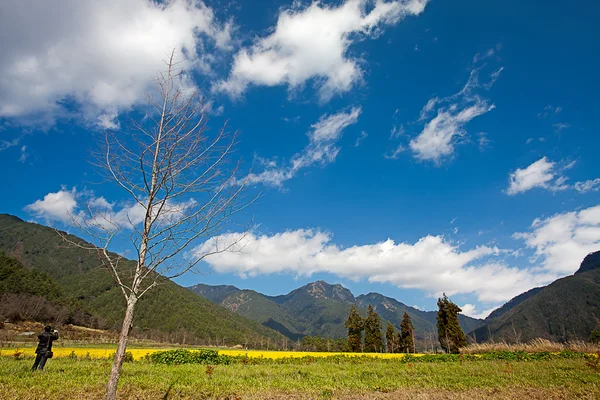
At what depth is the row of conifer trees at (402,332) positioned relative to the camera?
56.5 metres

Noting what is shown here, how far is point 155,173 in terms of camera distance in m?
5.96

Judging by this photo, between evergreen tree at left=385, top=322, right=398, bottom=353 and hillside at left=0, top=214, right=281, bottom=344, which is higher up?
hillside at left=0, top=214, right=281, bottom=344

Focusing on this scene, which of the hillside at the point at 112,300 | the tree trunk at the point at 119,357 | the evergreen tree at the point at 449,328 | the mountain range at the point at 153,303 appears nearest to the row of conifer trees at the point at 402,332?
the evergreen tree at the point at 449,328

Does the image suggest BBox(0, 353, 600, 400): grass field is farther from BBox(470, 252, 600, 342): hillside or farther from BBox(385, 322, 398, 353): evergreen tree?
BBox(470, 252, 600, 342): hillside

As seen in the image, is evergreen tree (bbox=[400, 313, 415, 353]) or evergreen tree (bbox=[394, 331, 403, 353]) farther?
evergreen tree (bbox=[394, 331, 403, 353])

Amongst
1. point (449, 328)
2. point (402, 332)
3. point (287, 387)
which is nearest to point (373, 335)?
point (402, 332)

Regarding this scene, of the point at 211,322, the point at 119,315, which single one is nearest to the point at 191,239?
the point at 119,315

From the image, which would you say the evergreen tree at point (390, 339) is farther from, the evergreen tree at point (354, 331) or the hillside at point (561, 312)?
the hillside at point (561, 312)

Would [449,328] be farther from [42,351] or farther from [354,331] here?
[42,351]

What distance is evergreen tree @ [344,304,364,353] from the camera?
63.2 meters

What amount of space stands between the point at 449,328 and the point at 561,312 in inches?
6389

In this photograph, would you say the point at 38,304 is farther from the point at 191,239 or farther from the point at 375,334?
the point at 191,239

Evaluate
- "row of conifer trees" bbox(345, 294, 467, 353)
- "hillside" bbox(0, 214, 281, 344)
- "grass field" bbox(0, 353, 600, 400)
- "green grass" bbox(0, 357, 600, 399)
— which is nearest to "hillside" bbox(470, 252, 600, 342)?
"row of conifer trees" bbox(345, 294, 467, 353)

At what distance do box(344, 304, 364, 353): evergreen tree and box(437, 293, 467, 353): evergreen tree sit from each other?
15.2 meters
